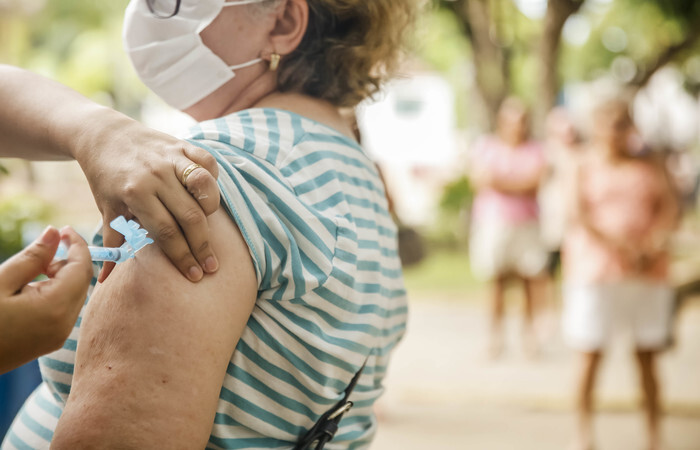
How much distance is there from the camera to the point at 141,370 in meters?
0.96

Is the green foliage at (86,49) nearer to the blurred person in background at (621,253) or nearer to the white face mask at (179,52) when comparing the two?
the blurred person in background at (621,253)

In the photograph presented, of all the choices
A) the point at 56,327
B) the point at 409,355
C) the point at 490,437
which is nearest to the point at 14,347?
the point at 56,327

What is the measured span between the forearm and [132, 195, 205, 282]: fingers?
188 mm

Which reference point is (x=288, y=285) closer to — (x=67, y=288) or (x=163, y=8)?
(x=67, y=288)

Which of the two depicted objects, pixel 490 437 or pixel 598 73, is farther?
pixel 598 73

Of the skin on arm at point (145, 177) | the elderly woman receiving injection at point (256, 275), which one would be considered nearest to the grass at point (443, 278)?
the elderly woman receiving injection at point (256, 275)

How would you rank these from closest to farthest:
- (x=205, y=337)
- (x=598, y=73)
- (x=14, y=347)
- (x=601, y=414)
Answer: (x=14, y=347), (x=205, y=337), (x=601, y=414), (x=598, y=73)

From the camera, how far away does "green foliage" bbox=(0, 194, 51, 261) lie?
149 inches

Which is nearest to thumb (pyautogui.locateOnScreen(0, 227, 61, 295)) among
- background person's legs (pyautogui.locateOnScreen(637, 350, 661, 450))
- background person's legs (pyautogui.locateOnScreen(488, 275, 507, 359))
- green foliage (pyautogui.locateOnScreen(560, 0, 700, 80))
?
background person's legs (pyautogui.locateOnScreen(637, 350, 661, 450))

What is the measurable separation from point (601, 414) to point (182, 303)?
5150 millimetres

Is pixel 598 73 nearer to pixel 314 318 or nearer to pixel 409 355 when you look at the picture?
pixel 409 355

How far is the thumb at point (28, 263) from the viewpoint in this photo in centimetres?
88

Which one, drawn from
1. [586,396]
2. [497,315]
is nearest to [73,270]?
[586,396]

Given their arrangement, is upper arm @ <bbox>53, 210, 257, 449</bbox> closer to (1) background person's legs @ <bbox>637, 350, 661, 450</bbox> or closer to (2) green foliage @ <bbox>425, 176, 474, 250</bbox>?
(1) background person's legs @ <bbox>637, 350, 661, 450</bbox>
